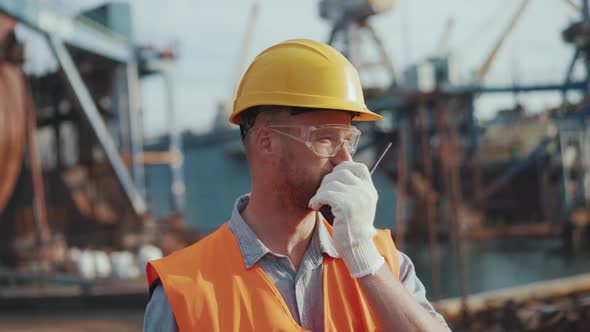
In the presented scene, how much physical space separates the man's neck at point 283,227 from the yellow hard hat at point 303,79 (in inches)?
15.2

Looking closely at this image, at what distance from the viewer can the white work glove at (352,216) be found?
182cm

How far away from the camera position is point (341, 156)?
78.2 inches

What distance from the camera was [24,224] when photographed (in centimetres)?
2020

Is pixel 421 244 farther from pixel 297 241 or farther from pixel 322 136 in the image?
pixel 322 136

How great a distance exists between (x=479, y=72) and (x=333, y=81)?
4718 cm

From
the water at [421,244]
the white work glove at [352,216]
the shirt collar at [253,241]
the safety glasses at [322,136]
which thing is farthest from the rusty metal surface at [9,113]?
the white work glove at [352,216]

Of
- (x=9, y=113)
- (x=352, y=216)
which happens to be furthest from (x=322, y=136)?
(x=9, y=113)

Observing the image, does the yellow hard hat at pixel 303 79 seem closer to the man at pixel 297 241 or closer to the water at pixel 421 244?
the man at pixel 297 241

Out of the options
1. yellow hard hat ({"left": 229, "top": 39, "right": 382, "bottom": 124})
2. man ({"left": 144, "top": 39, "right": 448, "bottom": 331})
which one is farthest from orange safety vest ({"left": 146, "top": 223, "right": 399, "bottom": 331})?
yellow hard hat ({"left": 229, "top": 39, "right": 382, "bottom": 124})

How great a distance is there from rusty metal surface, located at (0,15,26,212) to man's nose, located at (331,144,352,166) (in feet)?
47.8

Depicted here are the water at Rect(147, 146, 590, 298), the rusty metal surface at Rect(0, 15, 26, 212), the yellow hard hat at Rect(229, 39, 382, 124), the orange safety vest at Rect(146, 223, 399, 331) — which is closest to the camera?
the orange safety vest at Rect(146, 223, 399, 331)

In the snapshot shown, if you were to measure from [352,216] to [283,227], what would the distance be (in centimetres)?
35

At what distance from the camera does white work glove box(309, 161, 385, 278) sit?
182 centimetres

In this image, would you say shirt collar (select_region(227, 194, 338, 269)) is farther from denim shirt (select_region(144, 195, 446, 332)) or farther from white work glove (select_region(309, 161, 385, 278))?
white work glove (select_region(309, 161, 385, 278))
